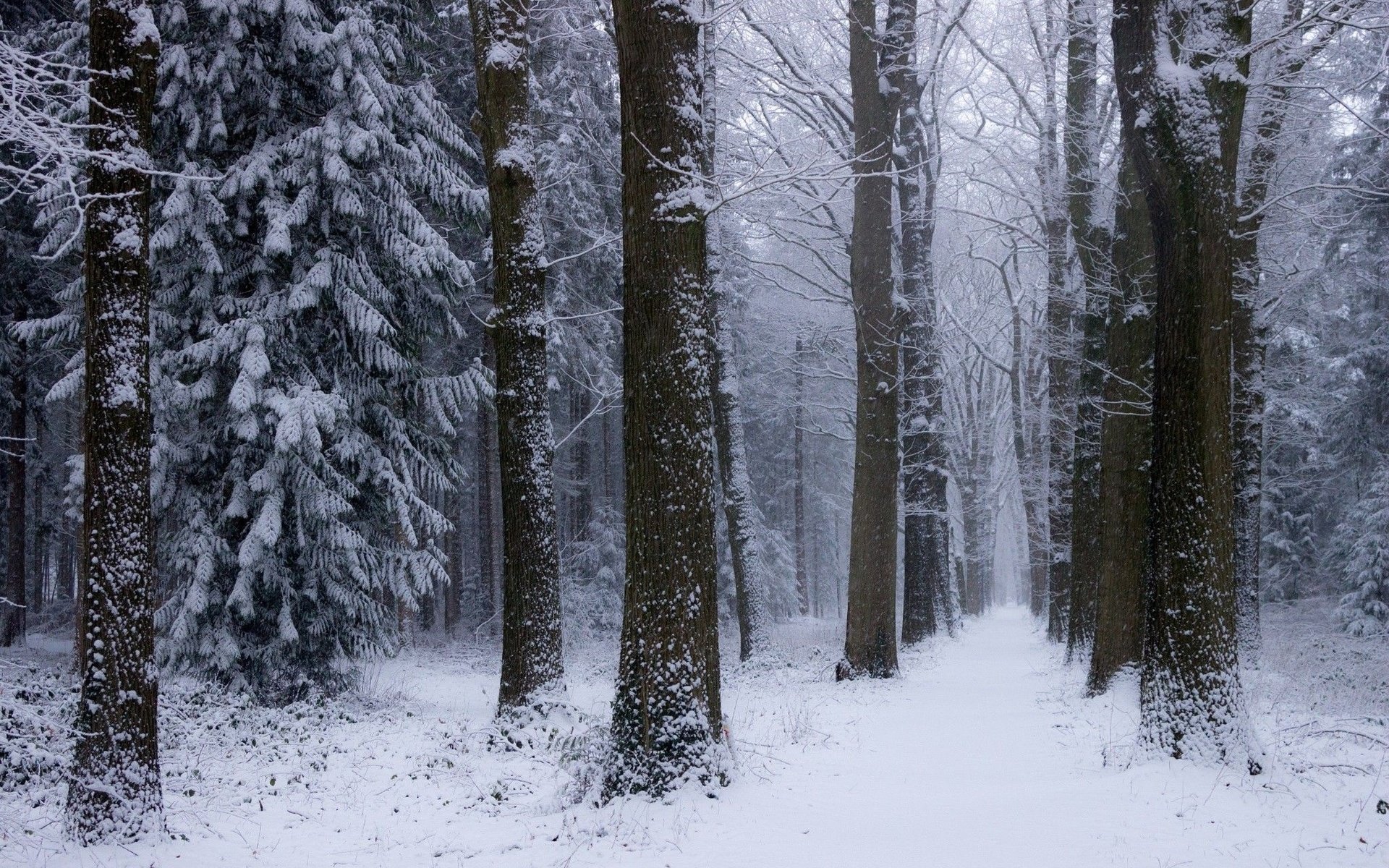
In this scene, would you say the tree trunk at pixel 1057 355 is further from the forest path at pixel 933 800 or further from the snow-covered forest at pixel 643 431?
the forest path at pixel 933 800

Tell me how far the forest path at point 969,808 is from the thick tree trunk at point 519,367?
3.22 metres

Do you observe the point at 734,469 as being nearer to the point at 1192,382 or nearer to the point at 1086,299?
the point at 1086,299

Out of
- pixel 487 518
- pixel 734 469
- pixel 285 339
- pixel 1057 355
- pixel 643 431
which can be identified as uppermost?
pixel 1057 355

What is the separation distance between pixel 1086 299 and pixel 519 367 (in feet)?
31.4

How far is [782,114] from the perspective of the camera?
1855cm

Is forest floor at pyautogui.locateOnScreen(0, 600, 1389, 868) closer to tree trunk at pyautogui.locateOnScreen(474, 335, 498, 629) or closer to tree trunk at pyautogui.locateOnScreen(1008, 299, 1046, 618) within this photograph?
tree trunk at pyautogui.locateOnScreen(474, 335, 498, 629)

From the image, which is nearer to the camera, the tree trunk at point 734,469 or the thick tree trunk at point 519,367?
the thick tree trunk at point 519,367

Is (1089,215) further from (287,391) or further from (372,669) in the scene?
(372,669)

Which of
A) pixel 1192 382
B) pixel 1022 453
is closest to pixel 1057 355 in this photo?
pixel 1192 382

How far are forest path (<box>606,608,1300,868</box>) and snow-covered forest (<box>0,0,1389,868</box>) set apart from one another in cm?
5

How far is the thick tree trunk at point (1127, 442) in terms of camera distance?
34.8ft

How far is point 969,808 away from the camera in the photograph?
19.7ft

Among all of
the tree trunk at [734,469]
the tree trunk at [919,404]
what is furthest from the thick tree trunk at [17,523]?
the tree trunk at [919,404]

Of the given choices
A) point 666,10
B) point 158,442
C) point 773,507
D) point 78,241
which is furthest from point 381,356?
point 773,507
